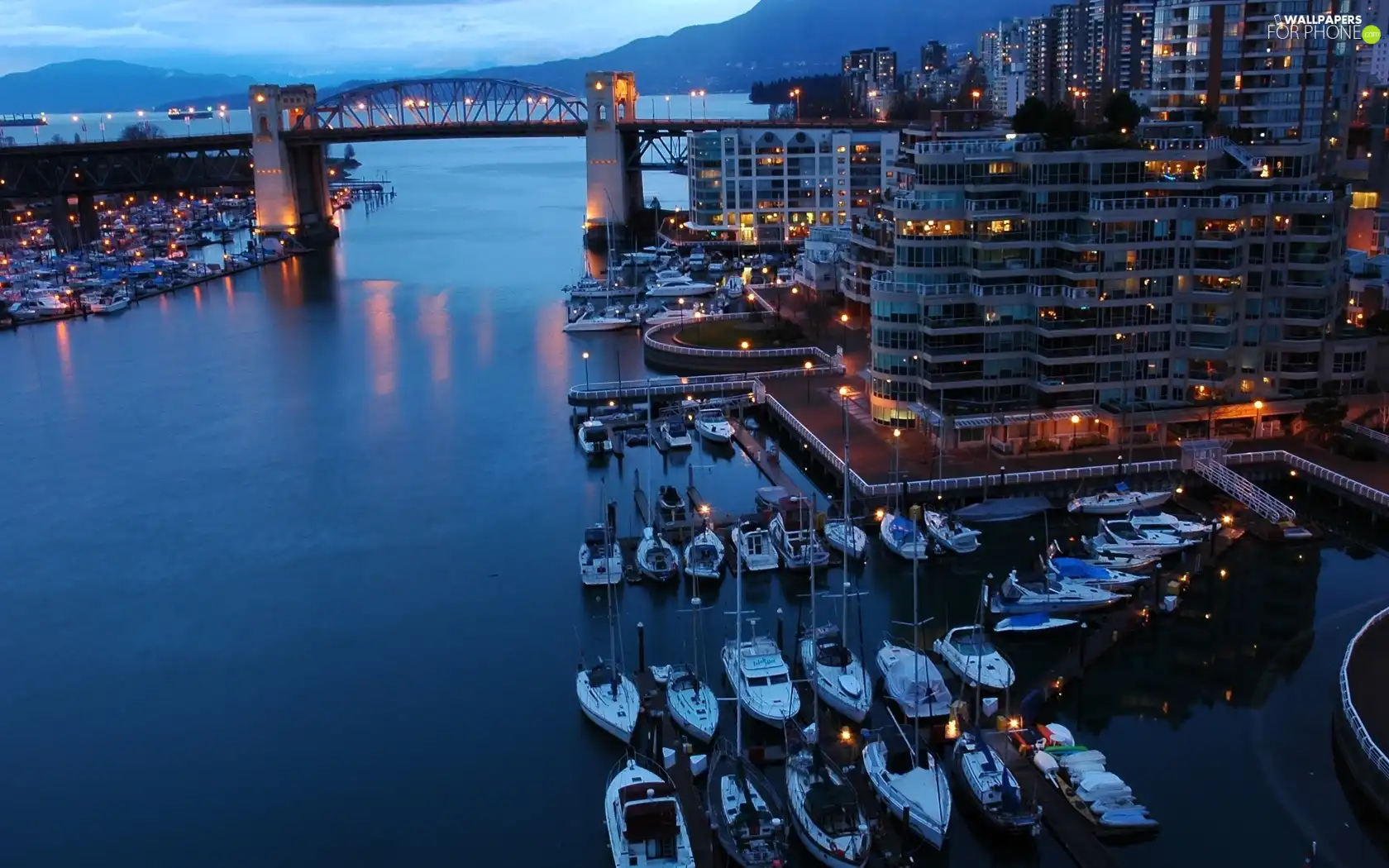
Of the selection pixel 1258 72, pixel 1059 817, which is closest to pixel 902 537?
pixel 1059 817

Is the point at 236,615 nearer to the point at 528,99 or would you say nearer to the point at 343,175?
the point at 528,99

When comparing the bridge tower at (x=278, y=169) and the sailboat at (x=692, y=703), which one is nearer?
the sailboat at (x=692, y=703)

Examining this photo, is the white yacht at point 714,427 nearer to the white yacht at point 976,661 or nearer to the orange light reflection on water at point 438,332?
the orange light reflection on water at point 438,332

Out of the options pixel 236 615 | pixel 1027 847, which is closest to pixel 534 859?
pixel 1027 847

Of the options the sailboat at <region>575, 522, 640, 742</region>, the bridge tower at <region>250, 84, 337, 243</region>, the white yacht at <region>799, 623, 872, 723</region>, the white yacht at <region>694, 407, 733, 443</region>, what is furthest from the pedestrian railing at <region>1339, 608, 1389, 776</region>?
the bridge tower at <region>250, 84, 337, 243</region>

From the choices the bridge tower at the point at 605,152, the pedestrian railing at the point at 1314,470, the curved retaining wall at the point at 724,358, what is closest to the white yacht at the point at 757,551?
the pedestrian railing at the point at 1314,470

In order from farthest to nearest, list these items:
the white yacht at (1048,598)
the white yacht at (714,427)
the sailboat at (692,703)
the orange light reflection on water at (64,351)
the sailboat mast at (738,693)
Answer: the orange light reflection on water at (64,351), the white yacht at (714,427), the white yacht at (1048,598), the sailboat at (692,703), the sailboat mast at (738,693)
